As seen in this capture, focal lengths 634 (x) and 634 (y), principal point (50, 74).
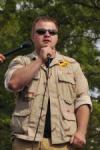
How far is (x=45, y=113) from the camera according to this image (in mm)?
4695

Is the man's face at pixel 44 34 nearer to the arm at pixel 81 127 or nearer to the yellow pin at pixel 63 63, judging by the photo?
the yellow pin at pixel 63 63

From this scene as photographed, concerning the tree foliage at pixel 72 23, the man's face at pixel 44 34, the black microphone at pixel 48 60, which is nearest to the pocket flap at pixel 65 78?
the black microphone at pixel 48 60

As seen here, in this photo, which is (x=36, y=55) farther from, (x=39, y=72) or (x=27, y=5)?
(x=27, y=5)

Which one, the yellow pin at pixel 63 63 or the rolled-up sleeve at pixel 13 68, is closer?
the rolled-up sleeve at pixel 13 68

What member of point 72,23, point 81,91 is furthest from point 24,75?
point 72,23

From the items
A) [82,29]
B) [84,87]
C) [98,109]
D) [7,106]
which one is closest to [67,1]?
[82,29]

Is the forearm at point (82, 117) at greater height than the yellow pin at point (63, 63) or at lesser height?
lesser

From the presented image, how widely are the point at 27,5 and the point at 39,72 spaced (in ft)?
36.6

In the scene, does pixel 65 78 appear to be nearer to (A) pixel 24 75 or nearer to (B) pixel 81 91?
(B) pixel 81 91

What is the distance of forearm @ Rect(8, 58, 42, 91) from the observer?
4.57m

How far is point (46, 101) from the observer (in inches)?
186

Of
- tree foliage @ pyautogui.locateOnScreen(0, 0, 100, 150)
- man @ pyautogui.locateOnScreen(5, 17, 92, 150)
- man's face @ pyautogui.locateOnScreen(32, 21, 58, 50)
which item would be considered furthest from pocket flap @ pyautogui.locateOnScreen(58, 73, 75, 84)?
tree foliage @ pyautogui.locateOnScreen(0, 0, 100, 150)

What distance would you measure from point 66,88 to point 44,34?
0.44 m

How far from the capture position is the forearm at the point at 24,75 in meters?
4.57
